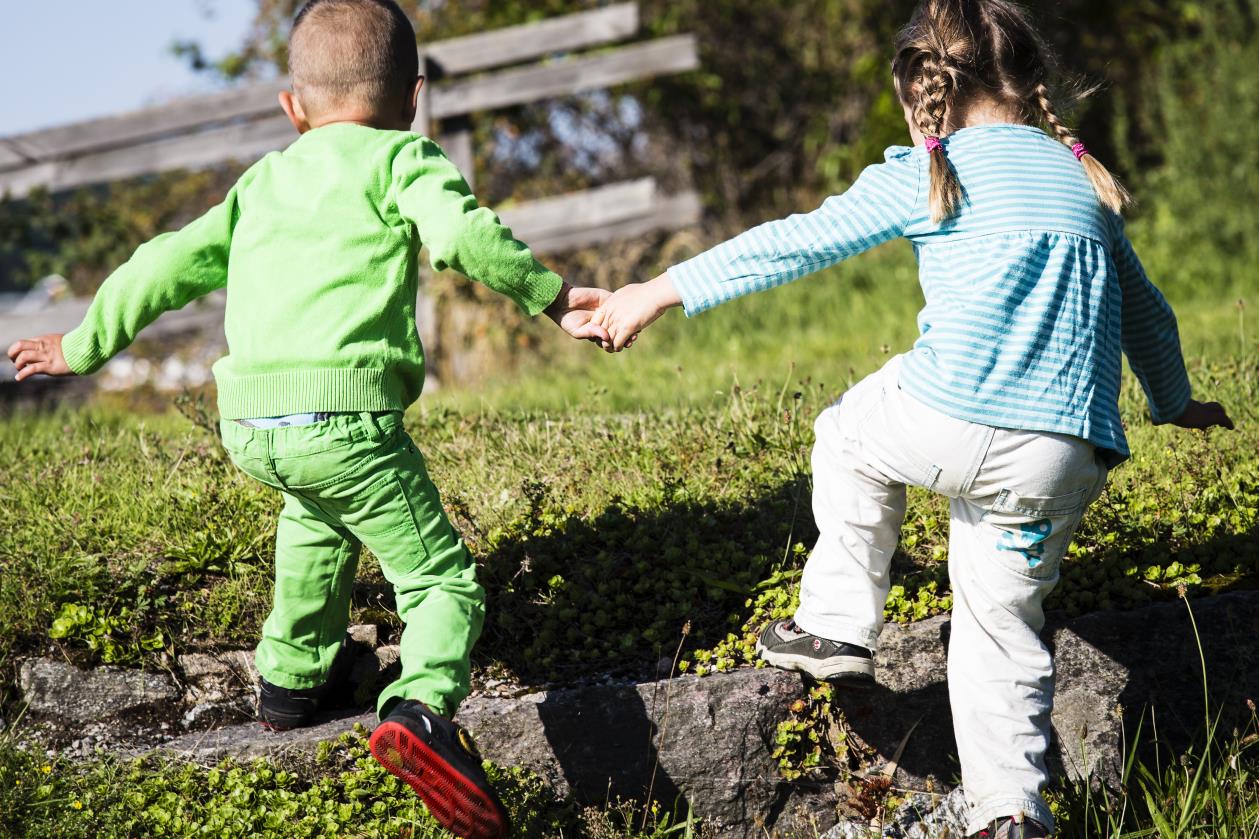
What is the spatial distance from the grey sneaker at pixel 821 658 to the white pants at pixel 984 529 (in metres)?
0.05

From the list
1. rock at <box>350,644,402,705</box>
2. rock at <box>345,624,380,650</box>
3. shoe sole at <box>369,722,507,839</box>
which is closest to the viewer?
shoe sole at <box>369,722,507,839</box>

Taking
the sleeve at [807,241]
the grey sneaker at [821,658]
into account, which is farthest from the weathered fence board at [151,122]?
the grey sneaker at [821,658]

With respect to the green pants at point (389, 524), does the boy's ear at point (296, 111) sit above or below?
above

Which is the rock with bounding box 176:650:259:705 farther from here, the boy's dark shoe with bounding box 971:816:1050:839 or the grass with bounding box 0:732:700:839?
the boy's dark shoe with bounding box 971:816:1050:839

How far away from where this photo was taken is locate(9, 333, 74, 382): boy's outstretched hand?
293 centimetres

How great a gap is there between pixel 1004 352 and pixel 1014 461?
8.8 inches

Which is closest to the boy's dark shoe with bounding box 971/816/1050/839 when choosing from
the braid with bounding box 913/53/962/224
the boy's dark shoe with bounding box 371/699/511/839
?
the boy's dark shoe with bounding box 371/699/511/839

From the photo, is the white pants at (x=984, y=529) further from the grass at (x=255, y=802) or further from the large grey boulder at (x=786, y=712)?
the grass at (x=255, y=802)

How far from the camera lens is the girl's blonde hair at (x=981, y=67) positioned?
2.58m

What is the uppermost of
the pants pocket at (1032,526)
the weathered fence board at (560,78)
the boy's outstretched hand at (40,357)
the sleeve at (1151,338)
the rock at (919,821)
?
the weathered fence board at (560,78)

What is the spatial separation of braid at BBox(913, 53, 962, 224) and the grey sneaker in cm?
100

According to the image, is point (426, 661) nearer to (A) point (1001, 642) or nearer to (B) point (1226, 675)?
(A) point (1001, 642)

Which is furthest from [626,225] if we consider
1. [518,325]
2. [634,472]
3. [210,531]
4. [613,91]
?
[210,531]

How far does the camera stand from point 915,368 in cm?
254
